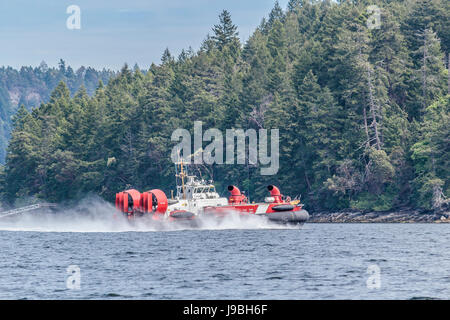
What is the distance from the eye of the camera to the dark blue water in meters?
32.8

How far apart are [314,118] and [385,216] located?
14693 mm

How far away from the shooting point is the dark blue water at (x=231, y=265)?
32812 millimetres

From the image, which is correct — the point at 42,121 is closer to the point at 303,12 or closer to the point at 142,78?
the point at 142,78

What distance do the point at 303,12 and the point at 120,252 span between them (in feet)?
437

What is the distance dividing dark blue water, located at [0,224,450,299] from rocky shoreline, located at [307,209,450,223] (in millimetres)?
16248

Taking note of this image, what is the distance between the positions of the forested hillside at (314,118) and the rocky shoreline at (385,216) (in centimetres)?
98

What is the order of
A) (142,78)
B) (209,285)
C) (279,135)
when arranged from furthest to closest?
(142,78)
(279,135)
(209,285)

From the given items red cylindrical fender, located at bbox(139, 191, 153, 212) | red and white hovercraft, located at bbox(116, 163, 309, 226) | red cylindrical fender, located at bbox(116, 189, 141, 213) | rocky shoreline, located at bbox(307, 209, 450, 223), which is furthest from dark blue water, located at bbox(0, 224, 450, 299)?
rocky shoreline, located at bbox(307, 209, 450, 223)

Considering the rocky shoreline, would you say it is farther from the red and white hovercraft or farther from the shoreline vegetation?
the red and white hovercraft

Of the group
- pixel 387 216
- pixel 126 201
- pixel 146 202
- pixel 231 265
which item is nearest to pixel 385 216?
pixel 387 216

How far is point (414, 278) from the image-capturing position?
3556 centimetres

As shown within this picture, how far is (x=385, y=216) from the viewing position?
84500mm

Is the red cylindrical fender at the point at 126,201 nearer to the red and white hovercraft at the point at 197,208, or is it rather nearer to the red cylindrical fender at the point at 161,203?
the red and white hovercraft at the point at 197,208
